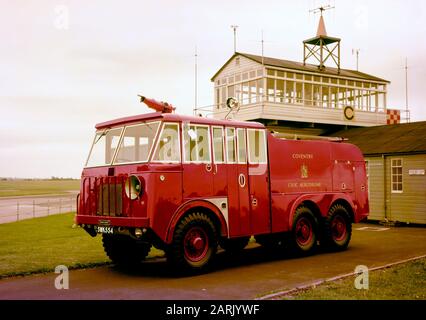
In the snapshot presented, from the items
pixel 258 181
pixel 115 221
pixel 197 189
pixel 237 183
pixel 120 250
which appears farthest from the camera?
pixel 258 181

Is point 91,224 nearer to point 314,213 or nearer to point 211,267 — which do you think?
point 211,267

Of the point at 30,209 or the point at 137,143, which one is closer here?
the point at 137,143

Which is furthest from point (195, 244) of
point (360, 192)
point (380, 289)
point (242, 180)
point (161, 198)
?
point (360, 192)

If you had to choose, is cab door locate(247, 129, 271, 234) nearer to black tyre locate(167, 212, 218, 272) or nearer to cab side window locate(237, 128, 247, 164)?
cab side window locate(237, 128, 247, 164)

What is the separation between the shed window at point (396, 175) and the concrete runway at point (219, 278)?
885 cm

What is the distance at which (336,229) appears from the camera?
45.1 ft

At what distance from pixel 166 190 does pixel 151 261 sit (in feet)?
9.87

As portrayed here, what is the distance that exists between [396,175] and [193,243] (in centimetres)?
1479

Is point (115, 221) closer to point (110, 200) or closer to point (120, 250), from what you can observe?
point (110, 200)

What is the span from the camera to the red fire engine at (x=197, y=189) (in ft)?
32.0

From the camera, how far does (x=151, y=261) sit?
1214 cm

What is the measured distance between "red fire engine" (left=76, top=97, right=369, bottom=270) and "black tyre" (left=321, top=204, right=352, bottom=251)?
0.03 m

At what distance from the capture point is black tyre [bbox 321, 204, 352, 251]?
43.6 ft
